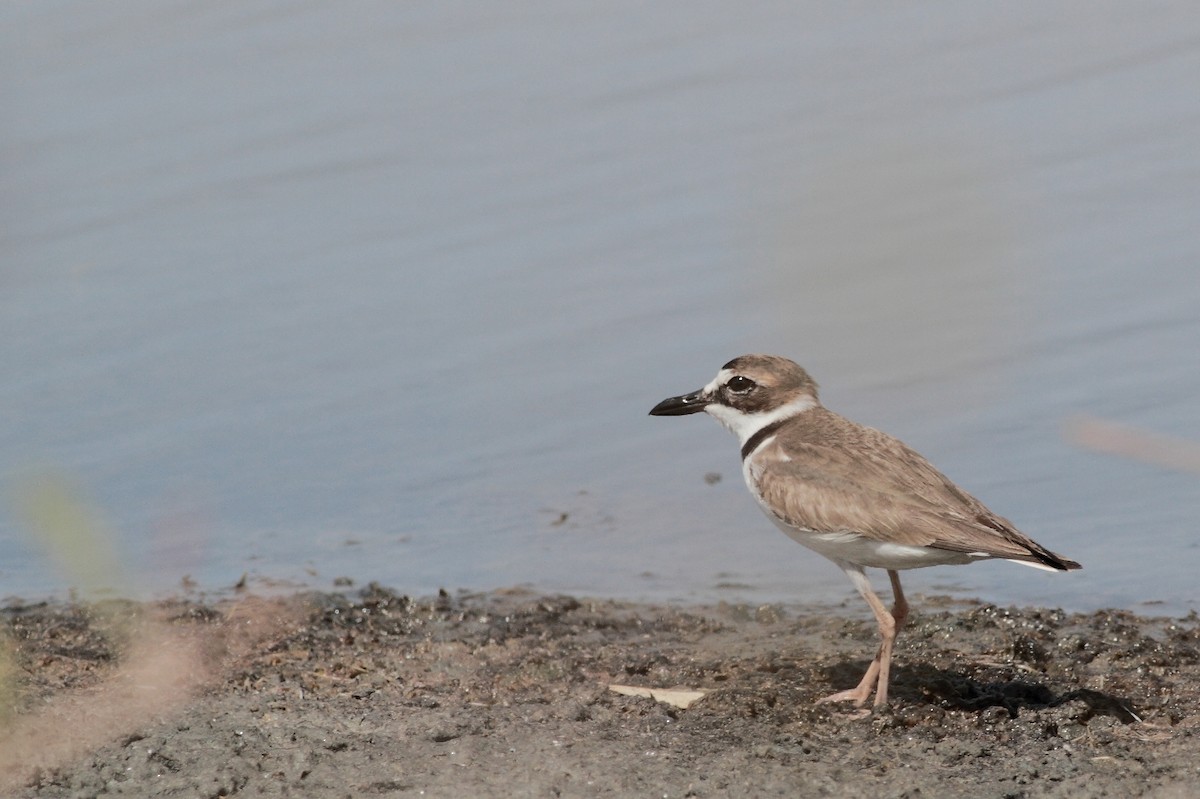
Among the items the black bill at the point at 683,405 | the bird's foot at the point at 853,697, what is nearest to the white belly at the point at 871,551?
the bird's foot at the point at 853,697

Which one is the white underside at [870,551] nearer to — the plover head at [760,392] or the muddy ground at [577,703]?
the muddy ground at [577,703]

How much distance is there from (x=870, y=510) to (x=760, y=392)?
3.67 feet

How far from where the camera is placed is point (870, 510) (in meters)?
6.05

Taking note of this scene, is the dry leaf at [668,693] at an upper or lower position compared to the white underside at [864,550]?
lower

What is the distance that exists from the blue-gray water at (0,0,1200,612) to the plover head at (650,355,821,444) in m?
0.37

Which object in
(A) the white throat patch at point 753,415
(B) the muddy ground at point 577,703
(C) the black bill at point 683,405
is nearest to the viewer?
(B) the muddy ground at point 577,703

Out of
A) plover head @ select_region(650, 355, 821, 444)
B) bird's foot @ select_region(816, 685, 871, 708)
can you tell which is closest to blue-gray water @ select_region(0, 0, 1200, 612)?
plover head @ select_region(650, 355, 821, 444)

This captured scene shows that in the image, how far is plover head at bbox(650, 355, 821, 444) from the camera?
7000mm

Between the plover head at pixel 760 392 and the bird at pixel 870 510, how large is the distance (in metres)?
0.10

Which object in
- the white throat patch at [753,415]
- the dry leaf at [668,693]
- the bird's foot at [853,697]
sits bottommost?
the bird's foot at [853,697]

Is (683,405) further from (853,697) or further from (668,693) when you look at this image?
(853,697)

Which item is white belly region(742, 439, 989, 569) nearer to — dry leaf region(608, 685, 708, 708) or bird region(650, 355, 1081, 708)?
bird region(650, 355, 1081, 708)

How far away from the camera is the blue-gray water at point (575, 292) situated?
8.85 meters

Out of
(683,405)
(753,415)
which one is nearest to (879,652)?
(753,415)
